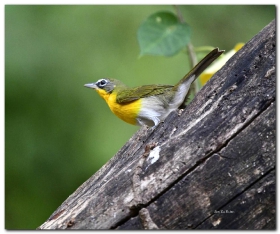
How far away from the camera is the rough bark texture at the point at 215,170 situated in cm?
224

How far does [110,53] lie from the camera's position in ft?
14.1

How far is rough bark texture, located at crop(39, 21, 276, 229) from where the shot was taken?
2.24 metres

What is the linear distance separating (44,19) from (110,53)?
0.66 meters

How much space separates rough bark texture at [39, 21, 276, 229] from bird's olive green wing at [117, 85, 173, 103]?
0.79 metres

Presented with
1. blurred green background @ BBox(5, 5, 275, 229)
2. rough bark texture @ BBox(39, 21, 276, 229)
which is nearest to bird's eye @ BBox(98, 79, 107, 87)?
blurred green background @ BBox(5, 5, 275, 229)

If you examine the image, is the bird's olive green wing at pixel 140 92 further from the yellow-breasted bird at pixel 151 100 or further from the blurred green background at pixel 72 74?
the blurred green background at pixel 72 74

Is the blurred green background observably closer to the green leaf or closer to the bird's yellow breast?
the bird's yellow breast

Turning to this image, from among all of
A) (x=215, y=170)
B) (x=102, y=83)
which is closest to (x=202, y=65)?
(x=215, y=170)

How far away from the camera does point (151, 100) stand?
3.27 m

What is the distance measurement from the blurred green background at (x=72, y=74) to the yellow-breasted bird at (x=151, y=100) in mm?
775

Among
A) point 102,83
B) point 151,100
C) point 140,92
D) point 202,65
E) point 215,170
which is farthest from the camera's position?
point 102,83

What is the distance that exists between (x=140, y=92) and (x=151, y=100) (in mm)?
142

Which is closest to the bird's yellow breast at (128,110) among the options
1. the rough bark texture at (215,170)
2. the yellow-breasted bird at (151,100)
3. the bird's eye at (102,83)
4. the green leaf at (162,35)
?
the yellow-breasted bird at (151,100)

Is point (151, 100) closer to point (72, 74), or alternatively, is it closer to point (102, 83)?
point (102, 83)
